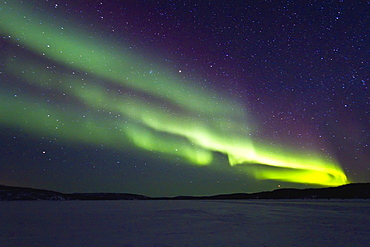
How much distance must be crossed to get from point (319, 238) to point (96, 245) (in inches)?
560

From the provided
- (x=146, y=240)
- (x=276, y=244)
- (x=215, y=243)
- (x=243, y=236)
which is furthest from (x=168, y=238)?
(x=276, y=244)

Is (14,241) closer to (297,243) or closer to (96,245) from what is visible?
(96,245)

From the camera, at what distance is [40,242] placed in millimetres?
18703

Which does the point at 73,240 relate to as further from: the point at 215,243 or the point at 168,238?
the point at 215,243

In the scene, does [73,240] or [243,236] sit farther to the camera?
[243,236]

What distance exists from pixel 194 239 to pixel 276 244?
4.97 meters

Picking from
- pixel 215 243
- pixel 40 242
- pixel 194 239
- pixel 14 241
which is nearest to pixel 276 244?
pixel 215 243

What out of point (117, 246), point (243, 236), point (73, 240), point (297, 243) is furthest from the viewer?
point (243, 236)

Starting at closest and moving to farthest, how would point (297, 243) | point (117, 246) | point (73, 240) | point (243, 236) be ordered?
point (117, 246) → point (297, 243) → point (73, 240) → point (243, 236)

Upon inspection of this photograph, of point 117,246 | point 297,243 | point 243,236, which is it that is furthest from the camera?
point 243,236

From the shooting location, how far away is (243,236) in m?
21.3

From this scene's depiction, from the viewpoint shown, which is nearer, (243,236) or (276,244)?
(276,244)

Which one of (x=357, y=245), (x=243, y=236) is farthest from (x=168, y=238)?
(x=357, y=245)

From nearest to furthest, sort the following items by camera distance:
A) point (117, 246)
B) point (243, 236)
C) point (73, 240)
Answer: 1. point (117, 246)
2. point (73, 240)
3. point (243, 236)
